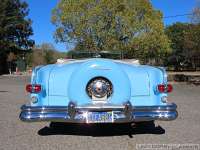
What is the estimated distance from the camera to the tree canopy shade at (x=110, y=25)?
120 feet

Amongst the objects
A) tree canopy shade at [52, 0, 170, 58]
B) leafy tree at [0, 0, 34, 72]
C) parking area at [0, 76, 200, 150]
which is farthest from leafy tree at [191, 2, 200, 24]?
leafy tree at [0, 0, 34, 72]

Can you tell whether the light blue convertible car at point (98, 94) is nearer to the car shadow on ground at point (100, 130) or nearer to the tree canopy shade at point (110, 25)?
the car shadow on ground at point (100, 130)

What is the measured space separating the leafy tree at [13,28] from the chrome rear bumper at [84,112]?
175 ft

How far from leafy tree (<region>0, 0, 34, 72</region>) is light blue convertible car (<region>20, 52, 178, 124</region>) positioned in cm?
5304

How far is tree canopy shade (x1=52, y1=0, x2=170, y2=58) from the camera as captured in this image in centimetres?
3656

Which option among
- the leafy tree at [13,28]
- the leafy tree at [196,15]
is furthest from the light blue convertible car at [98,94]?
the leafy tree at [13,28]

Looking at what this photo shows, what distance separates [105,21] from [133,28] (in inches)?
97.3

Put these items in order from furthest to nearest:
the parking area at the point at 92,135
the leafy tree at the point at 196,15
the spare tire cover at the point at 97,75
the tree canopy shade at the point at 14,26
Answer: the tree canopy shade at the point at 14,26 → the leafy tree at the point at 196,15 → the spare tire cover at the point at 97,75 → the parking area at the point at 92,135

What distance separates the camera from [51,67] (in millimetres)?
8227

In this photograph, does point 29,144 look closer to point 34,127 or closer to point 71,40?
point 34,127

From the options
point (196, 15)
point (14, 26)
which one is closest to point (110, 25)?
point (196, 15)

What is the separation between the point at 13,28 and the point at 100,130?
55.2m

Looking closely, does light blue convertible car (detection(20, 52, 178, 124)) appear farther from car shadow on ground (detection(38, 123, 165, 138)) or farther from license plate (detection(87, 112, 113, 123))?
car shadow on ground (detection(38, 123, 165, 138))

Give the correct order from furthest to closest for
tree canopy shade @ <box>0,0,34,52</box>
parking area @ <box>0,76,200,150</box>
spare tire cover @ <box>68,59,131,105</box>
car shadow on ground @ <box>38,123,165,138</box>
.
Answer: tree canopy shade @ <box>0,0,34,52</box> → car shadow on ground @ <box>38,123,165,138</box> → spare tire cover @ <box>68,59,131,105</box> → parking area @ <box>0,76,200,150</box>
